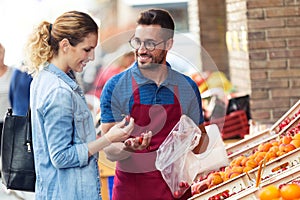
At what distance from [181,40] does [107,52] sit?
0.40m

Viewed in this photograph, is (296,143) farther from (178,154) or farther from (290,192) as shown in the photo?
(290,192)

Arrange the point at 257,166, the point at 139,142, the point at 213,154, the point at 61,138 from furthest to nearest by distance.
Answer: the point at 213,154
the point at 257,166
the point at 139,142
the point at 61,138

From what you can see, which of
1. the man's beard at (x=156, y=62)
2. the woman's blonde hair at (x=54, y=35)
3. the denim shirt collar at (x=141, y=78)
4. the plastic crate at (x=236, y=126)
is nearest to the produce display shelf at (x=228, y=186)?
the denim shirt collar at (x=141, y=78)

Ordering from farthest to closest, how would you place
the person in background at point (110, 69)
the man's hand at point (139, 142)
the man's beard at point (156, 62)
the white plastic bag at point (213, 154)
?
the white plastic bag at point (213, 154) → the person in background at point (110, 69) → the man's beard at point (156, 62) → the man's hand at point (139, 142)

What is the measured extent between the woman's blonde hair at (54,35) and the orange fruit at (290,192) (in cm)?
100

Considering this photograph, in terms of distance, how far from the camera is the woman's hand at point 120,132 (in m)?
3.20

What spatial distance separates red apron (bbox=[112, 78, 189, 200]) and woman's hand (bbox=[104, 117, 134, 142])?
0.67ft

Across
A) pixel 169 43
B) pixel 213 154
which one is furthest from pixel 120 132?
pixel 213 154

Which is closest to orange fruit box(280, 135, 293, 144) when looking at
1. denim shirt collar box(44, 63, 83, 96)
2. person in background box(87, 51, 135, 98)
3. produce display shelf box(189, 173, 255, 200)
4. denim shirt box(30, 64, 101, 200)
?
produce display shelf box(189, 173, 255, 200)

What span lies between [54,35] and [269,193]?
108 cm

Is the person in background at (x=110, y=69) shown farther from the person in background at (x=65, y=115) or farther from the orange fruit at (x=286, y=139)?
the orange fruit at (x=286, y=139)

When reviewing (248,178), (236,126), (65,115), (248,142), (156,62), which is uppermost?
(156,62)

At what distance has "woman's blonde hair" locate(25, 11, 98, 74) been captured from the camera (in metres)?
3.17

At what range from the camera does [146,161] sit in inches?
144
